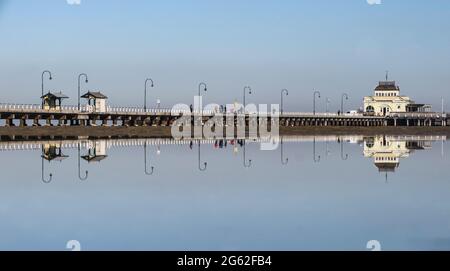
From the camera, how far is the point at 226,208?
64.5 ft

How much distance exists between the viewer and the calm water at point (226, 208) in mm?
14969

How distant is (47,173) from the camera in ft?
102

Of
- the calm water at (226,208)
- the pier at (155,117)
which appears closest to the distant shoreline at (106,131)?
the pier at (155,117)

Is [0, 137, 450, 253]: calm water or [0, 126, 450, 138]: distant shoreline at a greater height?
[0, 126, 450, 138]: distant shoreline

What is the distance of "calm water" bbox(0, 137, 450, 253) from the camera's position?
14969mm

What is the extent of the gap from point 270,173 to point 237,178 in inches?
123

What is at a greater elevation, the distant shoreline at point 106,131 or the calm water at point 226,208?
the distant shoreline at point 106,131

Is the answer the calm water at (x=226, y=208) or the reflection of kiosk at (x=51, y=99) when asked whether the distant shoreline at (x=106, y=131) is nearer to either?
the reflection of kiosk at (x=51, y=99)

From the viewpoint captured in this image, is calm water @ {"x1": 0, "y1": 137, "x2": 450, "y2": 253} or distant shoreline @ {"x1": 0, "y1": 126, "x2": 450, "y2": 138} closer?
calm water @ {"x1": 0, "y1": 137, "x2": 450, "y2": 253}

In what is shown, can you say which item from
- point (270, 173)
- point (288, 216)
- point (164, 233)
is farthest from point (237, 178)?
point (164, 233)

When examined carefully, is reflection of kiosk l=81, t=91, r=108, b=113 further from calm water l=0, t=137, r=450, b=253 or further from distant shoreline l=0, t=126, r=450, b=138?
calm water l=0, t=137, r=450, b=253

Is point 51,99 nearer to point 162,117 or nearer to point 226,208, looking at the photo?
point 162,117

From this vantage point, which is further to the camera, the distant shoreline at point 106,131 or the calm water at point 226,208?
the distant shoreline at point 106,131

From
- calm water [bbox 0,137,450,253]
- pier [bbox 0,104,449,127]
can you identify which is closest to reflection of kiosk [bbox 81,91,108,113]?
pier [bbox 0,104,449,127]
